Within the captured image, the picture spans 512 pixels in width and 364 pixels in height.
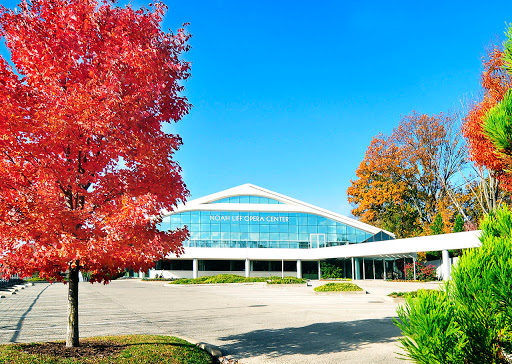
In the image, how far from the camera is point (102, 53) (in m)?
7.50

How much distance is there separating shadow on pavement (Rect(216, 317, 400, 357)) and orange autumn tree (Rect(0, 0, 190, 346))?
3.19 m

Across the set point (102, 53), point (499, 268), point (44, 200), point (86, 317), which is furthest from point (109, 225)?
point (86, 317)

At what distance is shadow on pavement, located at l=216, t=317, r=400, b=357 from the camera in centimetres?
869

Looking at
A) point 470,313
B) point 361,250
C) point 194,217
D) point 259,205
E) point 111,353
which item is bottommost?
point 111,353

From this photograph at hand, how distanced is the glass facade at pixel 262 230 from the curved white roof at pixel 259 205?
0.57m

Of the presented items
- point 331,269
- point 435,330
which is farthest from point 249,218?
point 435,330

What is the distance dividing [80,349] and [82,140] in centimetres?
387

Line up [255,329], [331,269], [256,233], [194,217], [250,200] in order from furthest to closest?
[250,200]
[256,233]
[194,217]
[331,269]
[255,329]

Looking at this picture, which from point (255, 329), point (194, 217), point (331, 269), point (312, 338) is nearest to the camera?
point (312, 338)

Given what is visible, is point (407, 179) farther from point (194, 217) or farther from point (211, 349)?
point (211, 349)

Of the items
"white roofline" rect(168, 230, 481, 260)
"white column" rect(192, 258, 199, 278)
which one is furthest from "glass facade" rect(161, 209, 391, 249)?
"white column" rect(192, 258, 199, 278)

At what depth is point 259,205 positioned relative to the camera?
5081 cm

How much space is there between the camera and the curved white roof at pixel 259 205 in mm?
50062

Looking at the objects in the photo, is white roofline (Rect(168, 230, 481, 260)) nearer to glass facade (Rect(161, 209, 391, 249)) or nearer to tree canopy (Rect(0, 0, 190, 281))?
glass facade (Rect(161, 209, 391, 249))
